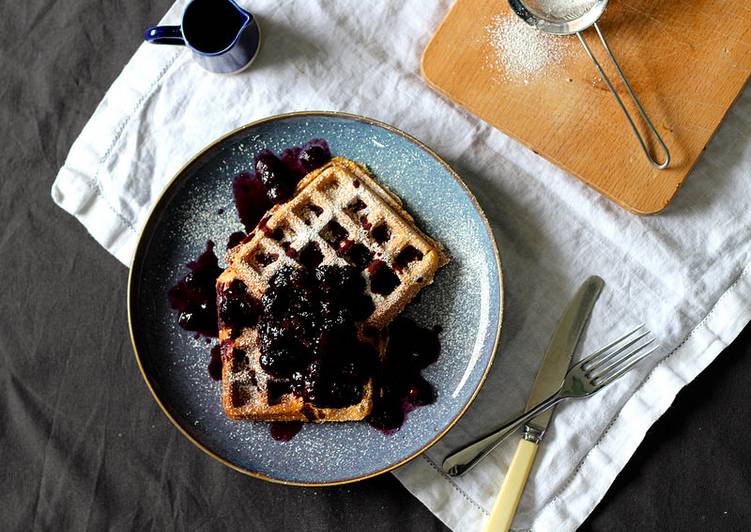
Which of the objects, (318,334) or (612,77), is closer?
(318,334)

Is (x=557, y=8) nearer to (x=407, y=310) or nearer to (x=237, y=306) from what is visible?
(x=407, y=310)

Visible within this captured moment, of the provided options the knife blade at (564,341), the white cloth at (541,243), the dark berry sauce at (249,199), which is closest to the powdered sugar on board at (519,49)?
the white cloth at (541,243)

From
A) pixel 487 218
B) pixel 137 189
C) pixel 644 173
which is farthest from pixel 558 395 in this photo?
pixel 137 189

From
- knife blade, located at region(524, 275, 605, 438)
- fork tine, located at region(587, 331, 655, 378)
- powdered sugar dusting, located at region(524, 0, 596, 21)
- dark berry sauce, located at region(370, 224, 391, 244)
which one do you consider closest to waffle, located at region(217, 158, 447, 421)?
dark berry sauce, located at region(370, 224, 391, 244)

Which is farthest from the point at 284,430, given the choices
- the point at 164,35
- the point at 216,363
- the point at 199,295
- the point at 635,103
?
the point at 635,103

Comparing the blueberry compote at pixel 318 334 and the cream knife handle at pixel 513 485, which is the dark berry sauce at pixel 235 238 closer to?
the blueberry compote at pixel 318 334

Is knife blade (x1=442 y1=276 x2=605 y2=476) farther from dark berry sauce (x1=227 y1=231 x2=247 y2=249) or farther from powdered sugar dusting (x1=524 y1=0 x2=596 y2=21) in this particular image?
dark berry sauce (x1=227 y1=231 x2=247 y2=249)

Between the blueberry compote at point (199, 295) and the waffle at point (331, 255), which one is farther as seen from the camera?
the blueberry compote at point (199, 295)
